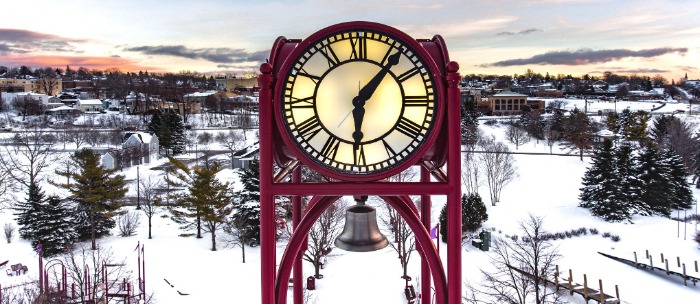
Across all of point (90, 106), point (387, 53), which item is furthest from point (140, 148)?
point (90, 106)

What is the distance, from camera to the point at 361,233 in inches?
202

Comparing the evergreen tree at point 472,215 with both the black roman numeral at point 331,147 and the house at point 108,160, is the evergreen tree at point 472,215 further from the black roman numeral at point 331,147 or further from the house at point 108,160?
the house at point 108,160

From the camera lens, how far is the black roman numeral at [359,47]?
175 inches

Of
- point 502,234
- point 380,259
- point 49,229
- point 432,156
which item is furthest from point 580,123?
point 432,156

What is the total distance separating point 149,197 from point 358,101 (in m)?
26.7

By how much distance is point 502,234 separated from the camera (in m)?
26.2

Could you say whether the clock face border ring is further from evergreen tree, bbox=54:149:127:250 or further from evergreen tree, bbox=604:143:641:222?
evergreen tree, bbox=604:143:641:222

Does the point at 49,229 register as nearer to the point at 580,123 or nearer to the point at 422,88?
the point at 422,88

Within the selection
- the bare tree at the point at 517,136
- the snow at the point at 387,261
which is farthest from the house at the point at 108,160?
the bare tree at the point at 517,136

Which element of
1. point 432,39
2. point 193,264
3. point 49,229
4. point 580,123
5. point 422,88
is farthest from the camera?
point 580,123

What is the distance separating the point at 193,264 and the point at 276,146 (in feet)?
64.0

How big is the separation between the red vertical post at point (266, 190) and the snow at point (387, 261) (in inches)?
569

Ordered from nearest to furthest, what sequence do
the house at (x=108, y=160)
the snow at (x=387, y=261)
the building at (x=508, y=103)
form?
1. the snow at (x=387, y=261)
2. the house at (x=108, y=160)
3. the building at (x=508, y=103)

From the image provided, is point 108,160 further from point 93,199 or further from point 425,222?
point 425,222
